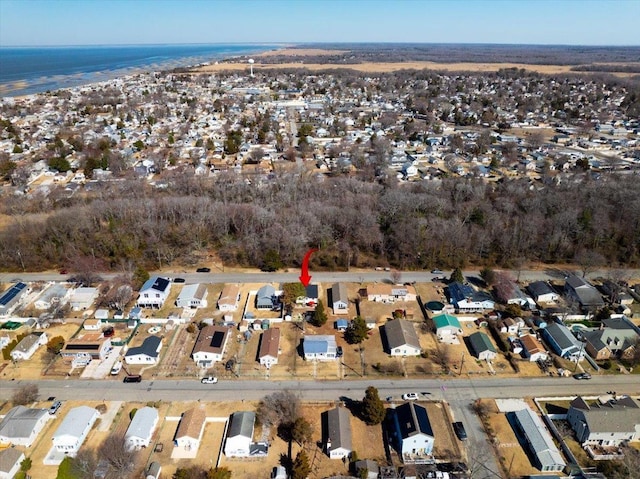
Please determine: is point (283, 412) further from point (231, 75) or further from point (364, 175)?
point (231, 75)

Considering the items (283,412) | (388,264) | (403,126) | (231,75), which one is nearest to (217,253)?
(388,264)

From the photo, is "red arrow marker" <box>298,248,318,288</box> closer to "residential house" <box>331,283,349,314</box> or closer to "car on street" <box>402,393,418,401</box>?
"residential house" <box>331,283,349,314</box>

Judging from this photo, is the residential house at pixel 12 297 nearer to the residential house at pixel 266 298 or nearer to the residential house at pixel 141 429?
the residential house at pixel 141 429

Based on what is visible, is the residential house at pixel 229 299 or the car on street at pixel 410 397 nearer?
the car on street at pixel 410 397

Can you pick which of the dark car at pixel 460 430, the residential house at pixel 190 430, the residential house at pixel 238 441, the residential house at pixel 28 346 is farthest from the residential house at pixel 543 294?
the residential house at pixel 28 346

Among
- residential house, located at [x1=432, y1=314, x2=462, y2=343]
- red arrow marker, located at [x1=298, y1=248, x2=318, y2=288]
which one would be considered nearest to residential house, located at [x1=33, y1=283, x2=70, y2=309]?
red arrow marker, located at [x1=298, y1=248, x2=318, y2=288]

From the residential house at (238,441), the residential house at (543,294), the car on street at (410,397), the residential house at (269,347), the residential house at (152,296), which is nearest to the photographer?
the residential house at (238,441)
